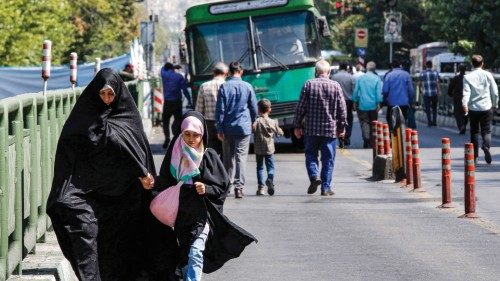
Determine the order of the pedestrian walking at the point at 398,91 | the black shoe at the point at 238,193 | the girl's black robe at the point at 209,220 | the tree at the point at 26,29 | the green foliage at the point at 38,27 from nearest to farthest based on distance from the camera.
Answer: the girl's black robe at the point at 209,220, the black shoe at the point at 238,193, the pedestrian walking at the point at 398,91, the tree at the point at 26,29, the green foliage at the point at 38,27

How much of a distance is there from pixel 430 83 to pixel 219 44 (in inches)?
538

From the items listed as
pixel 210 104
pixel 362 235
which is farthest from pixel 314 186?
pixel 362 235

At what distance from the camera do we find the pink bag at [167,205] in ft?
31.1

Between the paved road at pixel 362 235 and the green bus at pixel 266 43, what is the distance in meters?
6.22

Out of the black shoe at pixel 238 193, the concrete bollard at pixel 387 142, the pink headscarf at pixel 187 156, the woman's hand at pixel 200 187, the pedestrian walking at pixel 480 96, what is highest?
the pink headscarf at pixel 187 156

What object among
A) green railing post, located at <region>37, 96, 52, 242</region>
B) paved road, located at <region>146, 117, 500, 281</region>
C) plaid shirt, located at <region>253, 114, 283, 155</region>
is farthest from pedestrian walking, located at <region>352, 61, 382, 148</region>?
green railing post, located at <region>37, 96, 52, 242</region>

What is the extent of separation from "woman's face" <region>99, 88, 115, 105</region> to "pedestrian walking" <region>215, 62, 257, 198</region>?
8.90 meters

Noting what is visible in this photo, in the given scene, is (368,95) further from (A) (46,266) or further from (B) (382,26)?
(B) (382,26)

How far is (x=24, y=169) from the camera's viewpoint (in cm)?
1061

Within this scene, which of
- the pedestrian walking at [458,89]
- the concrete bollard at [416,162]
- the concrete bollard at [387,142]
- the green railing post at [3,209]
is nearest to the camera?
the green railing post at [3,209]

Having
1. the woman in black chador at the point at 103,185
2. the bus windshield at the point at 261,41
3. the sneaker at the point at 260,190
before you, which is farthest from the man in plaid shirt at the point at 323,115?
the bus windshield at the point at 261,41

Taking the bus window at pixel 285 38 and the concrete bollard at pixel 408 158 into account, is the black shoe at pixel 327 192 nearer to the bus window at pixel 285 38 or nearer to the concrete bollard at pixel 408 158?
the concrete bollard at pixel 408 158

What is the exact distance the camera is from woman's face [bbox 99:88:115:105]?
930 cm

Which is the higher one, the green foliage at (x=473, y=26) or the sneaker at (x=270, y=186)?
the green foliage at (x=473, y=26)
